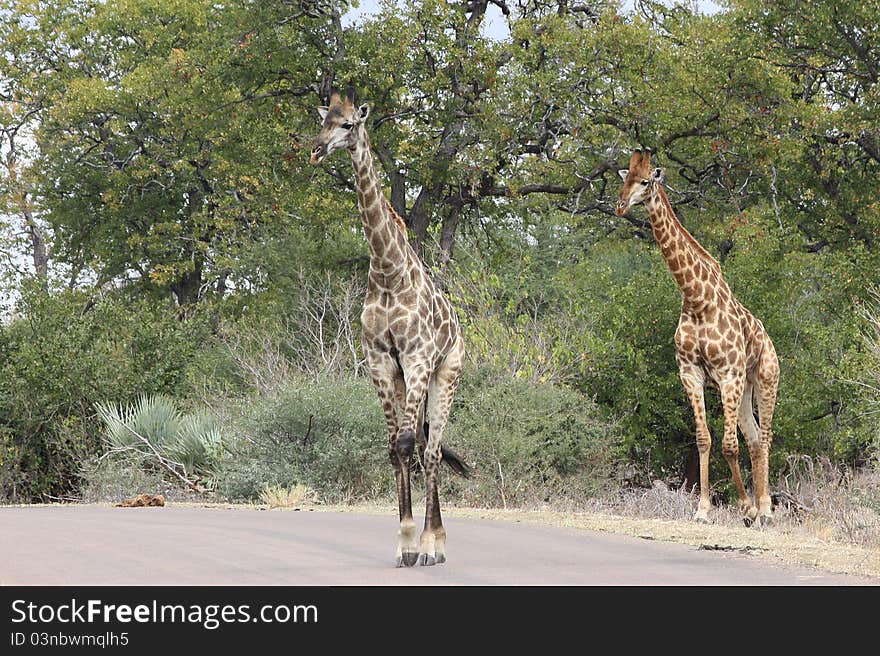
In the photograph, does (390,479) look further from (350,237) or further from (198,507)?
(350,237)

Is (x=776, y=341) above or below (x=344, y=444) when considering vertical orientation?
above

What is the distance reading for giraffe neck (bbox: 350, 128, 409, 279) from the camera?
9391 millimetres

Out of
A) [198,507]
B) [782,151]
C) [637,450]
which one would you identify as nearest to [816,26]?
[782,151]

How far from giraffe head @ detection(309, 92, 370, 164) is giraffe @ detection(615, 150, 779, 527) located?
471cm

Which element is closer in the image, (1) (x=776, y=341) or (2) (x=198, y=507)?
(2) (x=198, y=507)

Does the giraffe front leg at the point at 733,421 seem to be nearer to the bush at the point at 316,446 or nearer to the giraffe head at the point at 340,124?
the bush at the point at 316,446

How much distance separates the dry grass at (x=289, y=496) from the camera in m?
15.5

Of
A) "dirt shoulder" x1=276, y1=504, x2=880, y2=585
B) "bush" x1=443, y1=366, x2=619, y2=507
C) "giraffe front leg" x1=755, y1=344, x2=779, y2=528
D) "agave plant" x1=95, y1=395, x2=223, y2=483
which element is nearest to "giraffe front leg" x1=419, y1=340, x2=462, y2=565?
"dirt shoulder" x1=276, y1=504, x2=880, y2=585

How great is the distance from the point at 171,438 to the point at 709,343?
9.75 m

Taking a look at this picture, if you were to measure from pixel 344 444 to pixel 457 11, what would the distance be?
1566 cm

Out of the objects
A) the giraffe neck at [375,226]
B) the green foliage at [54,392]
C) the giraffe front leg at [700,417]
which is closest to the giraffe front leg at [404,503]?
the giraffe neck at [375,226]

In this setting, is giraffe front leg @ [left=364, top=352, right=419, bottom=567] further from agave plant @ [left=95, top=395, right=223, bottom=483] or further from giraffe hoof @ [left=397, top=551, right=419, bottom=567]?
agave plant @ [left=95, top=395, right=223, bottom=483]

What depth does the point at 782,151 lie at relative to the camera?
25.4 metres

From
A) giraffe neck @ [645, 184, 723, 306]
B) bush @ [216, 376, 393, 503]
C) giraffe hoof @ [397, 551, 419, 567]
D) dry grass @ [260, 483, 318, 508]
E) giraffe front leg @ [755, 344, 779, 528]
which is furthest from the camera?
bush @ [216, 376, 393, 503]
